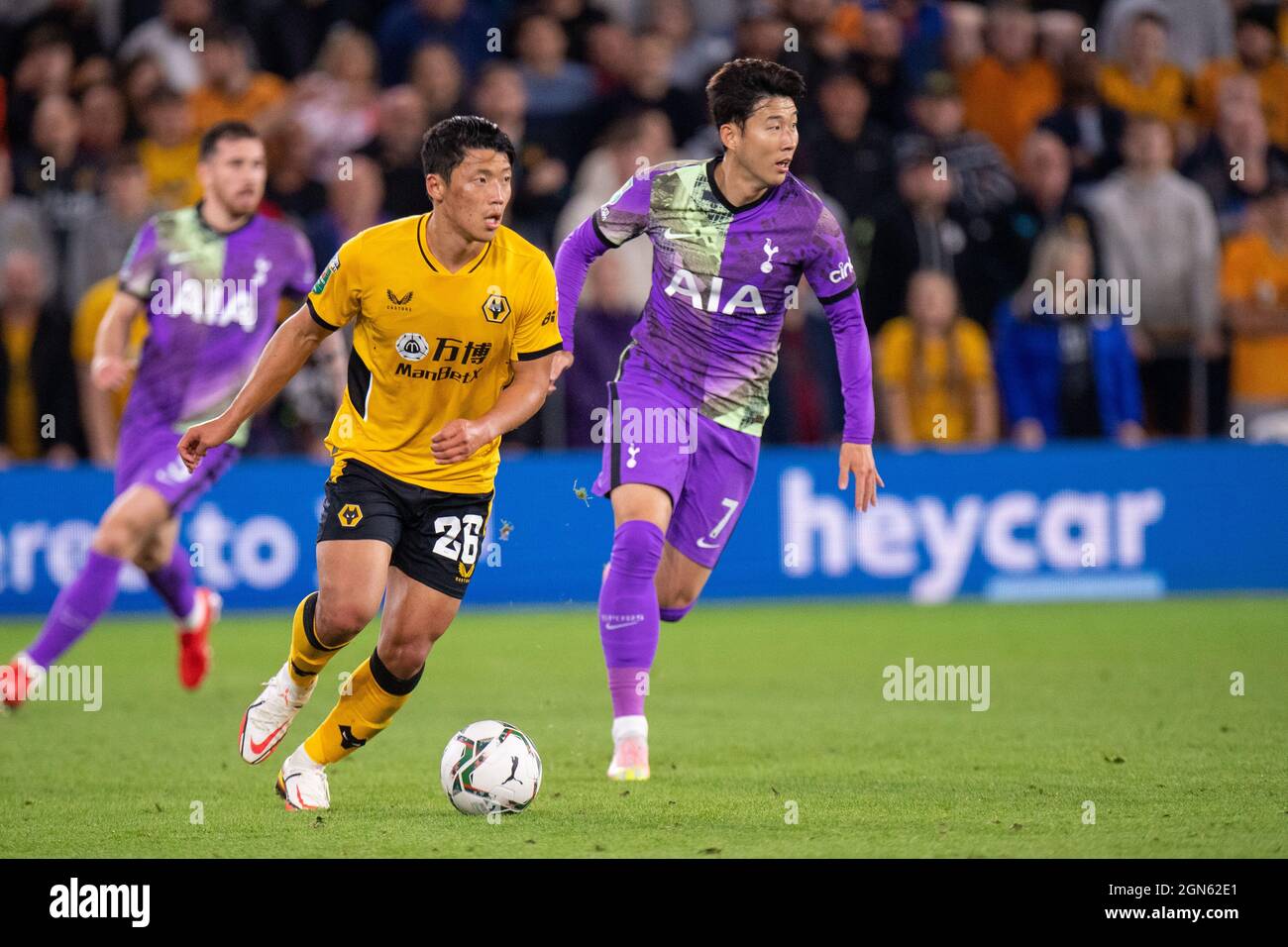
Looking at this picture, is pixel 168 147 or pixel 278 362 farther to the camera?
pixel 168 147

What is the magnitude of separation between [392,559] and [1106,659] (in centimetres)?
586

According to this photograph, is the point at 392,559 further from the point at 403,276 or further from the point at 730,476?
the point at 730,476

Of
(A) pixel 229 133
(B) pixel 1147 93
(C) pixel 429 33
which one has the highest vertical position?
(C) pixel 429 33

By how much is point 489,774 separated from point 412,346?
1.59 metres

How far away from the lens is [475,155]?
678cm

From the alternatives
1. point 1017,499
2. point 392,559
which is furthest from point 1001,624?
point 392,559

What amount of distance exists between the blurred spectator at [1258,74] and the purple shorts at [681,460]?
9.79 meters

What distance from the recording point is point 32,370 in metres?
14.2

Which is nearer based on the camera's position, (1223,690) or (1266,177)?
(1223,690)

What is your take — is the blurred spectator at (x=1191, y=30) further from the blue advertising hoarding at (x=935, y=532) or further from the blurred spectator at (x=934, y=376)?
the blue advertising hoarding at (x=935, y=532)

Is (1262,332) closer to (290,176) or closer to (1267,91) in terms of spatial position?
(1267,91)

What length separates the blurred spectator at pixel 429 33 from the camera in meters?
15.7

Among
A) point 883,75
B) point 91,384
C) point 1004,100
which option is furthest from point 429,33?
point 1004,100

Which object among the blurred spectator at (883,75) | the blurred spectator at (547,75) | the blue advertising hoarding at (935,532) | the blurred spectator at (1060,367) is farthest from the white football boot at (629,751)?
the blurred spectator at (883,75)
